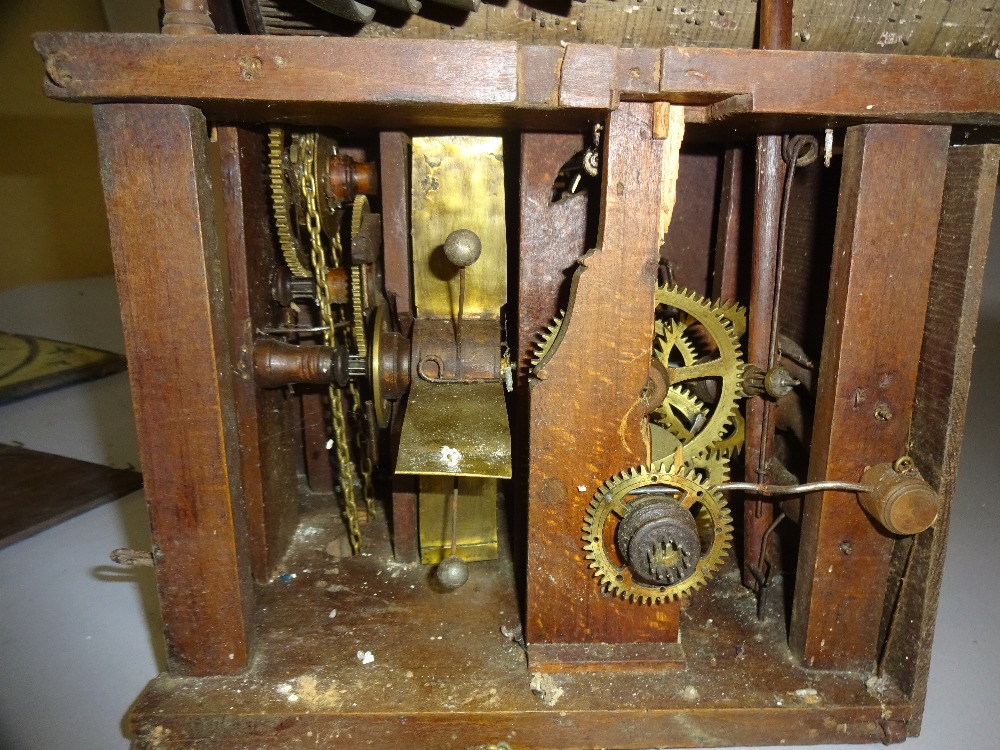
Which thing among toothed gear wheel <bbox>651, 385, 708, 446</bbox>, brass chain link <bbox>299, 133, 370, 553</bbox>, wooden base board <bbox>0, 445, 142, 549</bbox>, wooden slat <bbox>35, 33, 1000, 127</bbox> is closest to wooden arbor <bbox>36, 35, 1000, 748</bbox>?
wooden slat <bbox>35, 33, 1000, 127</bbox>

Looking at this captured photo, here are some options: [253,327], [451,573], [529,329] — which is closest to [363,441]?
[253,327]

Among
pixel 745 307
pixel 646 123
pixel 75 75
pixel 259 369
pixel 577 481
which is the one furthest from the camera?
pixel 745 307

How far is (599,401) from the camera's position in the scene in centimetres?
125

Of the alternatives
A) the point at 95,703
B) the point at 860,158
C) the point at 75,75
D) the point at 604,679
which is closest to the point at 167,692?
the point at 95,703

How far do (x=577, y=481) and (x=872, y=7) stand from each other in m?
1.01

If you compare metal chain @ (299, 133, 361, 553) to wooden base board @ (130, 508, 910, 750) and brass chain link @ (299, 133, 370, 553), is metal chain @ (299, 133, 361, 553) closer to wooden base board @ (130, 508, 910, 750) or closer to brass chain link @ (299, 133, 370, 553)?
brass chain link @ (299, 133, 370, 553)

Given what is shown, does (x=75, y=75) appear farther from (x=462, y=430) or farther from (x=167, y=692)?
(x=167, y=692)

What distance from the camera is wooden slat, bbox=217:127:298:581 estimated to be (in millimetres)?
1500

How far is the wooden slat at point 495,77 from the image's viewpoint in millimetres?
1040

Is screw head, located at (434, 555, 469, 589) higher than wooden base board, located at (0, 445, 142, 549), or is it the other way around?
screw head, located at (434, 555, 469, 589)

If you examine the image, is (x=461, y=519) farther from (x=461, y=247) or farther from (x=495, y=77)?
(x=495, y=77)

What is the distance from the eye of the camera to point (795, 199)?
1744 millimetres

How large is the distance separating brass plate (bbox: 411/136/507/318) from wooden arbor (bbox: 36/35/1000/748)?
0.47 feet

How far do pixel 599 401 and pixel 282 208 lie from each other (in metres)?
0.84
